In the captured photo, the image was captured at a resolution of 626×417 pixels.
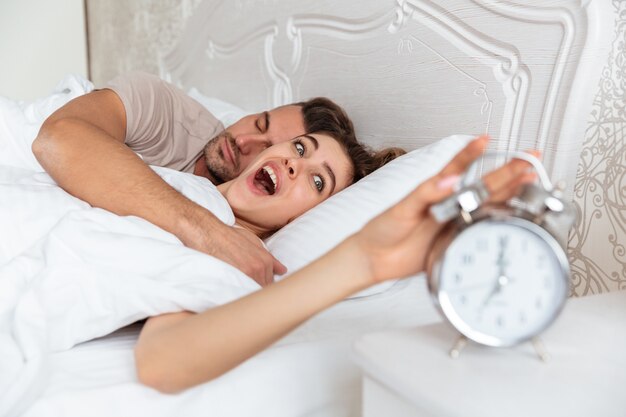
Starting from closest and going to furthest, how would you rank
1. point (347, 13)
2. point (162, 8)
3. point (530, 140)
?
point (530, 140), point (347, 13), point (162, 8)

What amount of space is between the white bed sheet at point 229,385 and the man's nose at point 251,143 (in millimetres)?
919

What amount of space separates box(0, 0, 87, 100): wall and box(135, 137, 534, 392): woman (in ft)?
11.7

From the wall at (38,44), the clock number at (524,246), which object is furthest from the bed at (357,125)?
the wall at (38,44)

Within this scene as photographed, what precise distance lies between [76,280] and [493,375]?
63 cm

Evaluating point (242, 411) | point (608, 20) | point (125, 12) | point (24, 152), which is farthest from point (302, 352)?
point (125, 12)

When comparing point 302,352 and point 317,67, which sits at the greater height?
point 317,67

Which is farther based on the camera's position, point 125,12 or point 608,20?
point 125,12

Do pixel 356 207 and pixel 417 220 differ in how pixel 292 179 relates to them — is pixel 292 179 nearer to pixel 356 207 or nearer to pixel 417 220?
pixel 356 207

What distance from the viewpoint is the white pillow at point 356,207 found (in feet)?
3.99

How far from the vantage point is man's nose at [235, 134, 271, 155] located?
1.80m

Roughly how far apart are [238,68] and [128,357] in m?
1.76

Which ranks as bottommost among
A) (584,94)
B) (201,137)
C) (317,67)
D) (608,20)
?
(201,137)

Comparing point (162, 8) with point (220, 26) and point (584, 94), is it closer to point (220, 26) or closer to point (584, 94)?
point (220, 26)

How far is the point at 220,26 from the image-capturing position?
255cm
